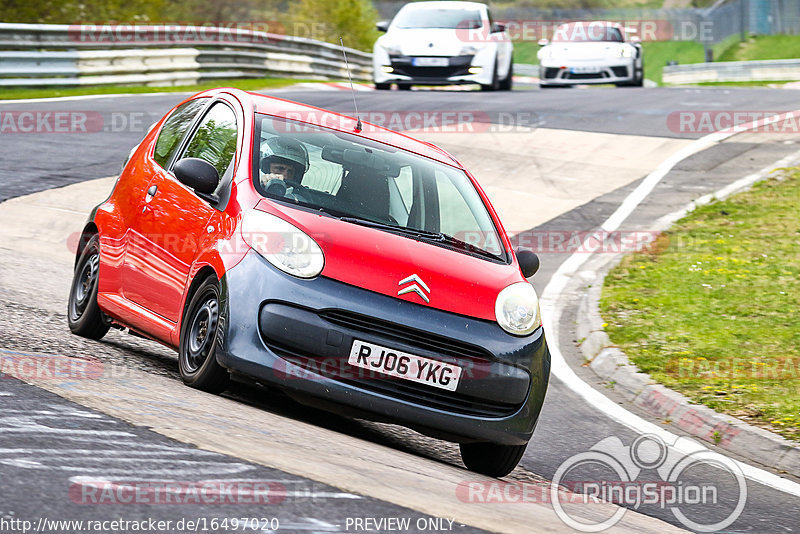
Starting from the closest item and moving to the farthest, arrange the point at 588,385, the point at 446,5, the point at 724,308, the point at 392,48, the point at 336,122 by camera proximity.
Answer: the point at 336,122
the point at 588,385
the point at 724,308
the point at 392,48
the point at 446,5

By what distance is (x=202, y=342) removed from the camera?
5453 millimetres

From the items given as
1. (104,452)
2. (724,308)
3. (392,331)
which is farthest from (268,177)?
(724,308)

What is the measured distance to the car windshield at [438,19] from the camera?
74.9 feet

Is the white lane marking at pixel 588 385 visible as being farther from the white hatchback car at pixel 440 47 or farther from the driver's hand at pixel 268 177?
the white hatchback car at pixel 440 47

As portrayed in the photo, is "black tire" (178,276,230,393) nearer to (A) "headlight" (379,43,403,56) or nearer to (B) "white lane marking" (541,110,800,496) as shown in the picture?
(B) "white lane marking" (541,110,800,496)

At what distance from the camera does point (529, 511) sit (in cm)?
438

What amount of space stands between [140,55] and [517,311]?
19.8 m

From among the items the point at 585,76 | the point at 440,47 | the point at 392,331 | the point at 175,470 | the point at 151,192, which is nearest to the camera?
the point at 175,470

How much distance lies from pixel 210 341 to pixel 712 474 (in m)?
2.79

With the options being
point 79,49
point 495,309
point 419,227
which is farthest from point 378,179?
point 79,49

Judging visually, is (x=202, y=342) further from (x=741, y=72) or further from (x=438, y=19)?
(x=741, y=72)

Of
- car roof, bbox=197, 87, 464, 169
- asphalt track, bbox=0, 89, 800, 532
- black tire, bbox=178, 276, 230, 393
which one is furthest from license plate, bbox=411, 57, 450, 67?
black tire, bbox=178, 276, 230, 393

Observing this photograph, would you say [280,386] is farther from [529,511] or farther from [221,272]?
[529,511]

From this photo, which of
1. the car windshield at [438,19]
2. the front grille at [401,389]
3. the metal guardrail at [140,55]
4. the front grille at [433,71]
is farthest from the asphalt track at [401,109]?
the metal guardrail at [140,55]
